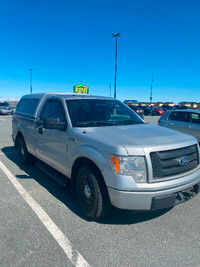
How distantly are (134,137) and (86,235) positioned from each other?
4.67 ft

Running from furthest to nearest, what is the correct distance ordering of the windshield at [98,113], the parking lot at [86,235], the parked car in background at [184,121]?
the parked car in background at [184,121], the windshield at [98,113], the parking lot at [86,235]

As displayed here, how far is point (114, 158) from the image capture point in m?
2.62

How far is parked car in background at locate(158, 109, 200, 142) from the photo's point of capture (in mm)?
8023

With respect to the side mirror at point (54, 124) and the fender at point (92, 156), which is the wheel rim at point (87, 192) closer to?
the fender at point (92, 156)

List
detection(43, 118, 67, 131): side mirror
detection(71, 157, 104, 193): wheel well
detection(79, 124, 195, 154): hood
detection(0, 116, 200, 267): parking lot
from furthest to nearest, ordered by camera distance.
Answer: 1. detection(43, 118, 67, 131): side mirror
2. detection(71, 157, 104, 193): wheel well
3. detection(79, 124, 195, 154): hood
4. detection(0, 116, 200, 267): parking lot

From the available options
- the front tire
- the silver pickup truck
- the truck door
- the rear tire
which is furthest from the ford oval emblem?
the rear tire

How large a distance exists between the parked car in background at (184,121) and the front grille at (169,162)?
214 inches

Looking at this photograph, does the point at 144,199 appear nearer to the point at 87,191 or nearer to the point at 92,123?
the point at 87,191

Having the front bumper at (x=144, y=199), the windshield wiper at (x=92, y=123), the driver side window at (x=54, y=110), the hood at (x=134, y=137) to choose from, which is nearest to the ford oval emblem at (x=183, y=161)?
the hood at (x=134, y=137)

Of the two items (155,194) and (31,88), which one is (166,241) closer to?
(155,194)

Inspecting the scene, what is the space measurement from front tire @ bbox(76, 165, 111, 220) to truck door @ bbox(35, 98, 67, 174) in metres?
0.60

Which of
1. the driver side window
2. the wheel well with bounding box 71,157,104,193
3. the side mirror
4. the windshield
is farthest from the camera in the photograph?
the driver side window

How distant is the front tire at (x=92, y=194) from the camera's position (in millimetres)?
2875

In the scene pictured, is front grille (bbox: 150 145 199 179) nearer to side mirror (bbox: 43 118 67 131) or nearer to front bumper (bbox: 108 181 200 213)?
front bumper (bbox: 108 181 200 213)
